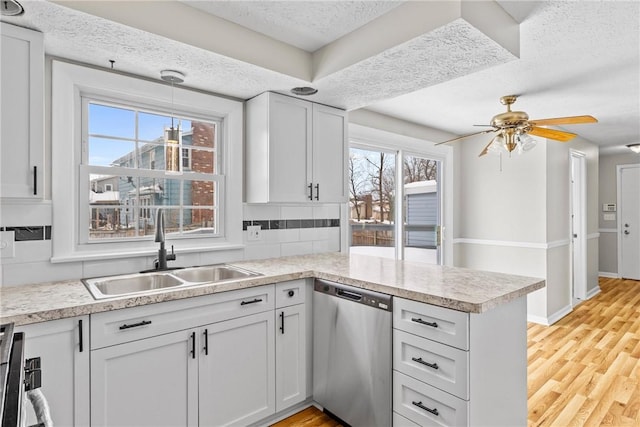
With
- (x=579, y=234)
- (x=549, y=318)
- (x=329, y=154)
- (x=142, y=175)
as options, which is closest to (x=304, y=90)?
(x=329, y=154)

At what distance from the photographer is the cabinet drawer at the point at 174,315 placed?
159 cm

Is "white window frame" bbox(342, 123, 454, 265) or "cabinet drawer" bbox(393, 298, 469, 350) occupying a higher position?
"white window frame" bbox(342, 123, 454, 265)

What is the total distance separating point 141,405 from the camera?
169 centimetres

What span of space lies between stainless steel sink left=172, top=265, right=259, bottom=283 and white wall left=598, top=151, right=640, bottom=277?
725 cm

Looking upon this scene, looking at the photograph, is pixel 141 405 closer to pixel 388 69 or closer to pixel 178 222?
pixel 178 222

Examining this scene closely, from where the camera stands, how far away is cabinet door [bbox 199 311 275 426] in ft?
6.21

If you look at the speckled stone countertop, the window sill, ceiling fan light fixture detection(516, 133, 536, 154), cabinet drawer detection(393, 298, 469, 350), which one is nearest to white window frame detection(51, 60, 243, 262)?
the window sill

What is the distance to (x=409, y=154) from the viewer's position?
4180mm

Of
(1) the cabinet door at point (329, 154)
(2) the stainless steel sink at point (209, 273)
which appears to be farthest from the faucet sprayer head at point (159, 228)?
(1) the cabinet door at point (329, 154)

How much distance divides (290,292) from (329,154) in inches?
47.1

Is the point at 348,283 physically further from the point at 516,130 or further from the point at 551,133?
the point at 551,133

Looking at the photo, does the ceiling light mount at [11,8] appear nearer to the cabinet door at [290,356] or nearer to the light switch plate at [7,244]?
the light switch plate at [7,244]

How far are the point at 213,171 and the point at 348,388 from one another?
5.80 ft

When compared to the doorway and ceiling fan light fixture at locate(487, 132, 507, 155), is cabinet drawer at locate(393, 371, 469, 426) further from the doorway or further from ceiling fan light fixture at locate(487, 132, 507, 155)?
the doorway
